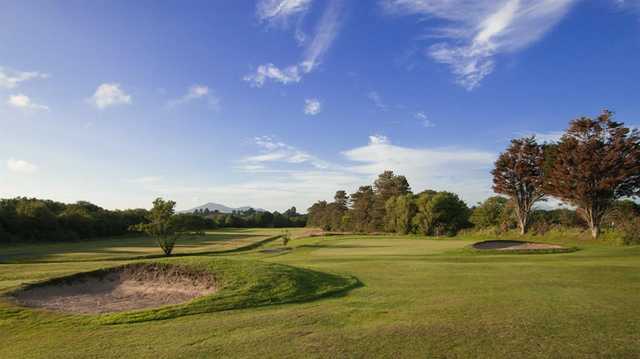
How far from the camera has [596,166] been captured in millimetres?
31031

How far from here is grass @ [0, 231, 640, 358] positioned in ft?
22.0

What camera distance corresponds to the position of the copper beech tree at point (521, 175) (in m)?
44.2

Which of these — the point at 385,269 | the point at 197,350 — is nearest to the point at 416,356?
the point at 197,350

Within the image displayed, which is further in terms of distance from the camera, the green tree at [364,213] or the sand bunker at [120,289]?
the green tree at [364,213]

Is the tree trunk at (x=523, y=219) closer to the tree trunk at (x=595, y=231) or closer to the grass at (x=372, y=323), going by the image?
the tree trunk at (x=595, y=231)

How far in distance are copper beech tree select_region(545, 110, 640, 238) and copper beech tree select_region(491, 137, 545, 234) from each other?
A: 35.2 ft

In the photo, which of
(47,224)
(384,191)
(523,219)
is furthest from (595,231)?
(47,224)

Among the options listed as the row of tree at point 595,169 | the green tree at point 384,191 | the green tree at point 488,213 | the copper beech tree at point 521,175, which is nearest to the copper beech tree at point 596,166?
Result: the row of tree at point 595,169

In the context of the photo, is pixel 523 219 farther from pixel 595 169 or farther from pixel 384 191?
pixel 384 191

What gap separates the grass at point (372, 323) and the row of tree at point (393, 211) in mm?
44758

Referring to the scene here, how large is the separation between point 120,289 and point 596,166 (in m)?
33.8

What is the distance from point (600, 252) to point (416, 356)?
21075mm

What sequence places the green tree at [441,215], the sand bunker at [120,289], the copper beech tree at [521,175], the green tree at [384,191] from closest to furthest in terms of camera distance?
1. the sand bunker at [120,289]
2. the copper beech tree at [521,175]
3. the green tree at [441,215]
4. the green tree at [384,191]

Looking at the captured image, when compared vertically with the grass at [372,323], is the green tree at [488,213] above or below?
above
